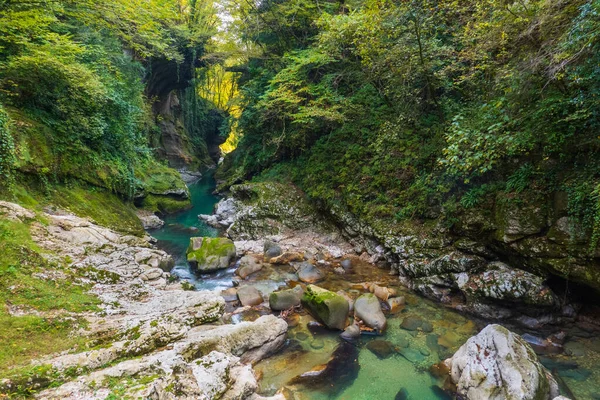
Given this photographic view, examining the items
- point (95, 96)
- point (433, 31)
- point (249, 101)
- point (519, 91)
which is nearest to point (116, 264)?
point (95, 96)

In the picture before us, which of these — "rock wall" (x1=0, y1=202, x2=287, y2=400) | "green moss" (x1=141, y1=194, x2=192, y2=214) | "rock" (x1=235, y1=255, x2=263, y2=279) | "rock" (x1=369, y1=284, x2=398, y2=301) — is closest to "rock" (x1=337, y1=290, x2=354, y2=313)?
"rock" (x1=369, y1=284, x2=398, y2=301)

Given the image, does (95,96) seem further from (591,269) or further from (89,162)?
(591,269)

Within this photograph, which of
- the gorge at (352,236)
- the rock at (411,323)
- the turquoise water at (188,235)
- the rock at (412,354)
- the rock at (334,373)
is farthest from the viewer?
the turquoise water at (188,235)

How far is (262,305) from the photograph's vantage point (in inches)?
290

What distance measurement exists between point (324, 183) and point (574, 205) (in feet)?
27.7

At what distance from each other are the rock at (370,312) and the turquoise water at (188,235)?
388cm

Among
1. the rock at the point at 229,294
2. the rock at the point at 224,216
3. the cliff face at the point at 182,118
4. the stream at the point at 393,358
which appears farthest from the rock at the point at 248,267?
the cliff face at the point at 182,118

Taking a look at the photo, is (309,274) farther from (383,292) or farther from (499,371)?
(499,371)

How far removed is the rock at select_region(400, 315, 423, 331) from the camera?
6307 millimetres

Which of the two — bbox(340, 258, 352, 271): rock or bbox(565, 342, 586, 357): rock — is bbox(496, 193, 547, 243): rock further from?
bbox(340, 258, 352, 271): rock

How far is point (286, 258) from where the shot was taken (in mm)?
9883

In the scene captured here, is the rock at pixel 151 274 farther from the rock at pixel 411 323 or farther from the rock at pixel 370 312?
the rock at pixel 411 323

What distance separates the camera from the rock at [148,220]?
13665 mm

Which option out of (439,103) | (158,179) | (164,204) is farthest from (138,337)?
(158,179)
